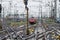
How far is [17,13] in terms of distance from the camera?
22.8 meters

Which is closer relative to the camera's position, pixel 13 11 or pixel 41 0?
pixel 13 11

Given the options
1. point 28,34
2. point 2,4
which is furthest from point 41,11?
point 28,34

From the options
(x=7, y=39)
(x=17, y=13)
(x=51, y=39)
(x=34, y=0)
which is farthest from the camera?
(x=34, y=0)

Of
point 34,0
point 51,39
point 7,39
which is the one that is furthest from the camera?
point 34,0

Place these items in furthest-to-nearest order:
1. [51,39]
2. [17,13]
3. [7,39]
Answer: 1. [17,13]
2. [7,39]
3. [51,39]

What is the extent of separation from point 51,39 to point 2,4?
63.0 feet

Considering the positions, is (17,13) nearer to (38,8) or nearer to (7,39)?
(38,8)

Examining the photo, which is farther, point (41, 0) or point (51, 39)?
point (41, 0)

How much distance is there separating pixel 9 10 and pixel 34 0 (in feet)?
10.3

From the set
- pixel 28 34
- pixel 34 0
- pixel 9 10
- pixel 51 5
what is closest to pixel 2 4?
pixel 9 10

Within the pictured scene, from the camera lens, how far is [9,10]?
76.4 ft

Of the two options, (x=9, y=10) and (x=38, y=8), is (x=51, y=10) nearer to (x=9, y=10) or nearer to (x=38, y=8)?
(x=38, y=8)

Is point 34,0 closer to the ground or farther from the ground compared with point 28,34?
farther from the ground

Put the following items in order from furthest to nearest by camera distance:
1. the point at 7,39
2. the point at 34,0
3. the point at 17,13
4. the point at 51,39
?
the point at 34,0, the point at 17,13, the point at 7,39, the point at 51,39
